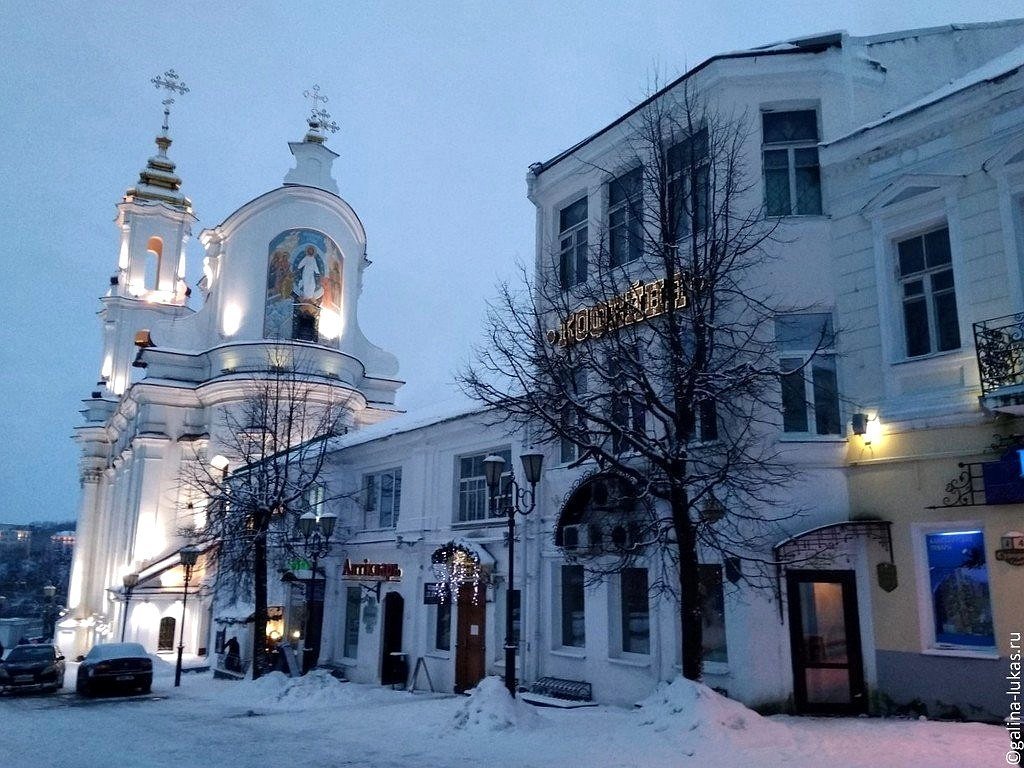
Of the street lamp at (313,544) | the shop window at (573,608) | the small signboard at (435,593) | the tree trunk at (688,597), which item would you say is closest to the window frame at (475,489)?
the small signboard at (435,593)

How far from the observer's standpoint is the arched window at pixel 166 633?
1574 inches

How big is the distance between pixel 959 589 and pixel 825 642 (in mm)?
2209

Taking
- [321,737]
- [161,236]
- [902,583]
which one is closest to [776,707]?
[902,583]

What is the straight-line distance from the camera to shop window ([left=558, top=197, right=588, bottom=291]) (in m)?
18.6

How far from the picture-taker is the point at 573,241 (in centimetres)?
1917

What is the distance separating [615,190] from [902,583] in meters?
9.58

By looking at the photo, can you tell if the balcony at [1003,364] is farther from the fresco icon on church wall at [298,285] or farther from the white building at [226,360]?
the fresco icon on church wall at [298,285]

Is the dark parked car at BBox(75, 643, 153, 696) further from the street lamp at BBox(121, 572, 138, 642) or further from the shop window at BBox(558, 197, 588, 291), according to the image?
the street lamp at BBox(121, 572, 138, 642)

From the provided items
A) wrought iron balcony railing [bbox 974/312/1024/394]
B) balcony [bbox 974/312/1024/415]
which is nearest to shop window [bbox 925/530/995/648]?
balcony [bbox 974/312/1024/415]

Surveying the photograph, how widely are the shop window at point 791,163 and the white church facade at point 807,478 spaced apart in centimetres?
4

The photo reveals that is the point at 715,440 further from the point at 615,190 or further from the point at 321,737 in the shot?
the point at 321,737

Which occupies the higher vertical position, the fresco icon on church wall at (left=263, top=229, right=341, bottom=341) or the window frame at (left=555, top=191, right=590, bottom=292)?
the fresco icon on church wall at (left=263, top=229, right=341, bottom=341)

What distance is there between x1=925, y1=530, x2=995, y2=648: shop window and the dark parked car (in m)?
19.7

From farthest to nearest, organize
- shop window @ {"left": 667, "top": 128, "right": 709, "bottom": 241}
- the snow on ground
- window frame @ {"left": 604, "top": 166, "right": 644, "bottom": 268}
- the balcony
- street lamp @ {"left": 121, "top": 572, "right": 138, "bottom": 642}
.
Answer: street lamp @ {"left": 121, "top": 572, "right": 138, "bottom": 642}, window frame @ {"left": 604, "top": 166, "right": 644, "bottom": 268}, shop window @ {"left": 667, "top": 128, "right": 709, "bottom": 241}, the balcony, the snow on ground
